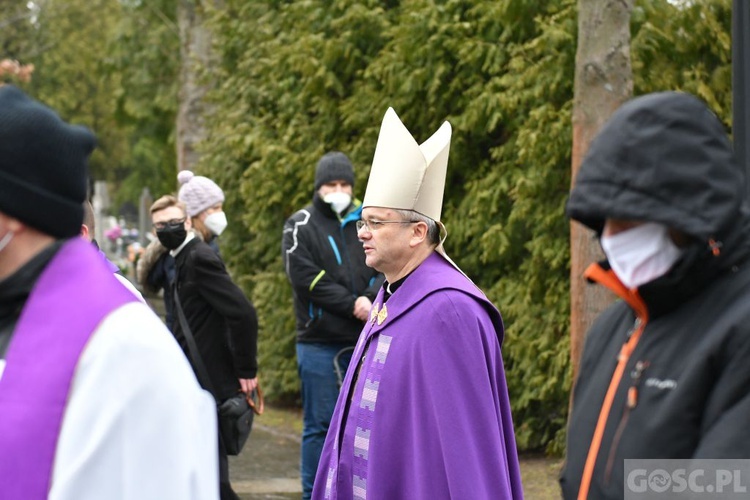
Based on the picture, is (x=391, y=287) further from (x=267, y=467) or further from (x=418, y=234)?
(x=267, y=467)

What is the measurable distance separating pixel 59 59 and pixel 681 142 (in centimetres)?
4561

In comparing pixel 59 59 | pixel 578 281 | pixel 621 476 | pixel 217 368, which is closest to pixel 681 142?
pixel 621 476

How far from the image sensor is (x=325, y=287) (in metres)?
7.66

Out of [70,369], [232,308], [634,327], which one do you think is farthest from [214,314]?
[70,369]

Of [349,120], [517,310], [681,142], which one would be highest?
[681,142]

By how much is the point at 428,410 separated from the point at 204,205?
2.99m

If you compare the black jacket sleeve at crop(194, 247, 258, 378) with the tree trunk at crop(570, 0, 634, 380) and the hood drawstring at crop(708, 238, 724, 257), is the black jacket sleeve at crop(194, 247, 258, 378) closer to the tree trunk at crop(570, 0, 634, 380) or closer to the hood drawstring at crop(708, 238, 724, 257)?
the tree trunk at crop(570, 0, 634, 380)

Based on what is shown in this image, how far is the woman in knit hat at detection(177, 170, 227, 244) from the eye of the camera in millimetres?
7172

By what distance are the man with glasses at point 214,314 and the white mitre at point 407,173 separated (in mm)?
1740

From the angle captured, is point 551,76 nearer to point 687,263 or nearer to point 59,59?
point 687,263

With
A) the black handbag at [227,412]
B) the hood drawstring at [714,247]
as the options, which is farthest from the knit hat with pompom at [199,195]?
the hood drawstring at [714,247]

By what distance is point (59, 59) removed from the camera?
46.2m

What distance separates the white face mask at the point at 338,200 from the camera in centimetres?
773

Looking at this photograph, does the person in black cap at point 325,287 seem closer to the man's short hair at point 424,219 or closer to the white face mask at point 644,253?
the man's short hair at point 424,219
